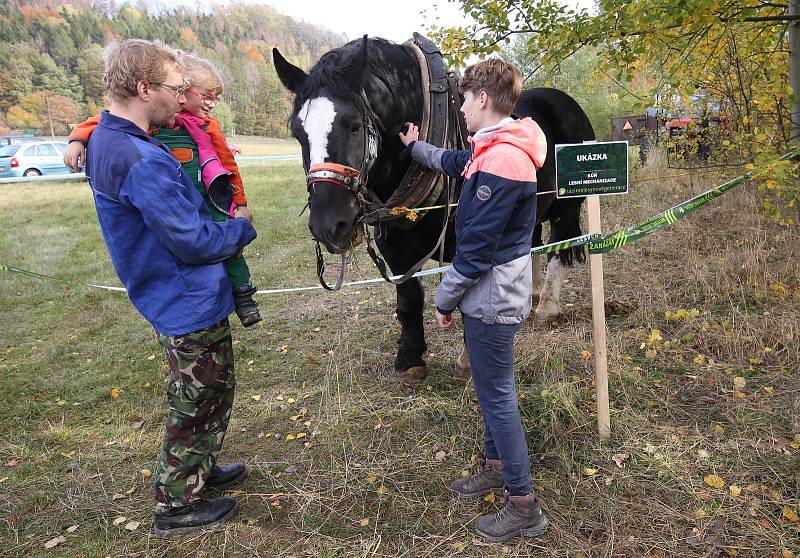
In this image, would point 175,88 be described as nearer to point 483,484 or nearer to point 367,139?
point 367,139

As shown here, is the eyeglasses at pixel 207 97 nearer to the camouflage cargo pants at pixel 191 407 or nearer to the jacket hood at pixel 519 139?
the camouflage cargo pants at pixel 191 407

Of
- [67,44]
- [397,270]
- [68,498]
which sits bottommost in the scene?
[68,498]

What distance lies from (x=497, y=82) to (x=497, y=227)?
1.89 feet

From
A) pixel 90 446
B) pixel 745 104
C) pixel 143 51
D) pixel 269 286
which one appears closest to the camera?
pixel 143 51

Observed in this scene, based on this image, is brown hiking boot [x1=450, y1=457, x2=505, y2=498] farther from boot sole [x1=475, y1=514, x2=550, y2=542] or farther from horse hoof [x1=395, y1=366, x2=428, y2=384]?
horse hoof [x1=395, y1=366, x2=428, y2=384]

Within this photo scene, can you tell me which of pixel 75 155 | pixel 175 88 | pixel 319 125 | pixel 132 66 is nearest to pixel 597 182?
pixel 319 125

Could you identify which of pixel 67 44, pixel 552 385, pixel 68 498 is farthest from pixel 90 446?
pixel 67 44

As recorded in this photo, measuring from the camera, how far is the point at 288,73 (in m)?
2.56

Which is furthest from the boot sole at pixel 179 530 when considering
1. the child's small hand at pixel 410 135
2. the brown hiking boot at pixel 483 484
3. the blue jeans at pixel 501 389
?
the child's small hand at pixel 410 135

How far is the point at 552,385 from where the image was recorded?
9.90ft

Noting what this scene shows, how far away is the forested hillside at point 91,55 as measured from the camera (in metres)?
44.2

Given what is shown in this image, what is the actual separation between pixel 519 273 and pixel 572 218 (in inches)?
118

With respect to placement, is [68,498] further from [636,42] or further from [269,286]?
[636,42]

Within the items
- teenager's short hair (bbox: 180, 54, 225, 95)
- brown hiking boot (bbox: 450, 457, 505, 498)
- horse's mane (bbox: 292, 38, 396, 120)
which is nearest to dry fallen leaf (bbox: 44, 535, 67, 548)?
brown hiking boot (bbox: 450, 457, 505, 498)
